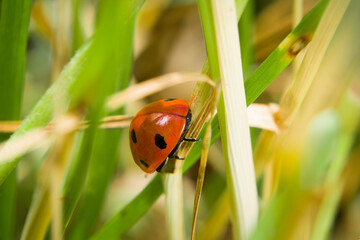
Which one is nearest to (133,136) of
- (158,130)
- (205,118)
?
(158,130)

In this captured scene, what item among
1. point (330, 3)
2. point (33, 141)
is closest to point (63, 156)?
point (33, 141)

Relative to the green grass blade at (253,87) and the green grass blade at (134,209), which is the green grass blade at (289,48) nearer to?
the green grass blade at (253,87)

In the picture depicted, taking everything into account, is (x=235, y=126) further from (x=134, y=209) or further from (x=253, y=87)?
(x=134, y=209)

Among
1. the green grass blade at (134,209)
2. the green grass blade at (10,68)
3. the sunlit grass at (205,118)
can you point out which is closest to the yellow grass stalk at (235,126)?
the sunlit grass at (205,118)

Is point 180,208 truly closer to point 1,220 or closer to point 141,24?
point 1,220

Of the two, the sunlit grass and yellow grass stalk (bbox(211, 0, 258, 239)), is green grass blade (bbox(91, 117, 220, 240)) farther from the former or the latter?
yellow grass stalk (bbox(211, 0, 258, 239))

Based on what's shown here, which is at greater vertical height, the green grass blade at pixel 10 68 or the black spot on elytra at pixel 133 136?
the green grass blade at pixel 10 68
